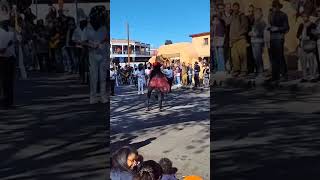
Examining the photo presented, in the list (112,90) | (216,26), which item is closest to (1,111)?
(112,90)

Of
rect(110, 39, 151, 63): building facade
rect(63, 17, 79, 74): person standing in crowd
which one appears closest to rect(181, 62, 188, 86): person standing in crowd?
rect(110, 39, 151, 63): building facade

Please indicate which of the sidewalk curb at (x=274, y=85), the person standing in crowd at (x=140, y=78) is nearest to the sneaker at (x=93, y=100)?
the person standing in crowd at (x=140, y=78)

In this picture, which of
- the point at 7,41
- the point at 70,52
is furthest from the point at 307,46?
the point at 7,41

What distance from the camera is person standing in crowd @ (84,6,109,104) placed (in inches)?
113

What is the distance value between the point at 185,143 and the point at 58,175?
2.37 ft

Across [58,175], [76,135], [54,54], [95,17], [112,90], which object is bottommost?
[58,175]

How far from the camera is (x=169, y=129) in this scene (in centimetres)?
307

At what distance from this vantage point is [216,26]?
2.93m

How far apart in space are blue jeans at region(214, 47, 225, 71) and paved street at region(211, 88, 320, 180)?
0.12 meters

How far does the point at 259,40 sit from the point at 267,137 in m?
0.55

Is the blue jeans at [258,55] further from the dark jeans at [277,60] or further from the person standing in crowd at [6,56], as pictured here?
the person standing in crowd at [6,56]

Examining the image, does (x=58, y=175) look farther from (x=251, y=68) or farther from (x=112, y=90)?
(x=251, y=68)

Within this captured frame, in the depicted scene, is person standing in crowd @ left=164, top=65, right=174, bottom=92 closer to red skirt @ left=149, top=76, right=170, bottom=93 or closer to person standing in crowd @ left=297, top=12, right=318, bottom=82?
red skirt @ left=149, top=76, right=170, bottom=93

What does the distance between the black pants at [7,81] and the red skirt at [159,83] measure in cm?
77
